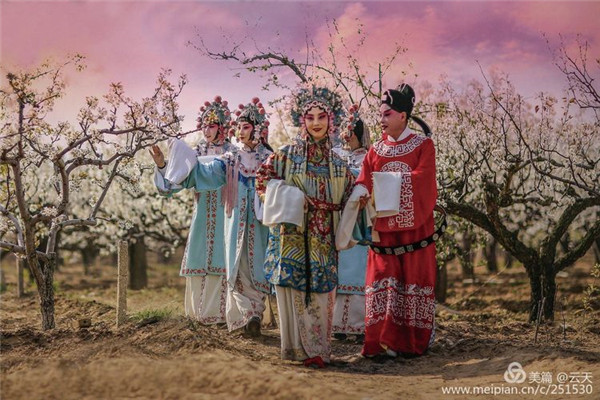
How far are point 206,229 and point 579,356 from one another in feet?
14.6

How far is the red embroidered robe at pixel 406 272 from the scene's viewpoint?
6.51m

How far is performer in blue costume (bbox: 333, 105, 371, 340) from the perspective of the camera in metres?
7.82

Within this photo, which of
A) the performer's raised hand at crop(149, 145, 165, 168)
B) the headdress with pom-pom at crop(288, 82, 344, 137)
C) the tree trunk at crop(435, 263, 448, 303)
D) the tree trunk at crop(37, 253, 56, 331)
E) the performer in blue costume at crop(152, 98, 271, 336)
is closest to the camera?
the headdress with pom-pom at crop(288, 82, 344, 137)

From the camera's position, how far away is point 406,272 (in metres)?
6.59

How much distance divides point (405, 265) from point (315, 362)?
4.13ft

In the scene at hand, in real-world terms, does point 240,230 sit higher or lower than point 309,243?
higher

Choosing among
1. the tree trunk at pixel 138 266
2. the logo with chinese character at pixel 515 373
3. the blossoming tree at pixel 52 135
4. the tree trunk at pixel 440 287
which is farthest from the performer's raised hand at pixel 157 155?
the tree trunk at pixel 138 266

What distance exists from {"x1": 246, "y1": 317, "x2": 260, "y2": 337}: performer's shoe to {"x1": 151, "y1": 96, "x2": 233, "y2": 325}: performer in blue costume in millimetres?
701

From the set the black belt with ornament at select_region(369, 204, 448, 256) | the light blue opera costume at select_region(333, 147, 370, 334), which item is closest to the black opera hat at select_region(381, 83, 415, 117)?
the light blue opera costume at select_region(333, 147, 370, 334)

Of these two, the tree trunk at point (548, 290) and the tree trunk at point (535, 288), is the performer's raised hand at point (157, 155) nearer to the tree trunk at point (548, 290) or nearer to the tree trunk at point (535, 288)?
the tree trunk at point (535, 288)

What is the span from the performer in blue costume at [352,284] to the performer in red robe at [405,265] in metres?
1.04

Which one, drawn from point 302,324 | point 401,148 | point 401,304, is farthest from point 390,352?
point 401,148

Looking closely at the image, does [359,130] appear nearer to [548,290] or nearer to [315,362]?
[315,362]

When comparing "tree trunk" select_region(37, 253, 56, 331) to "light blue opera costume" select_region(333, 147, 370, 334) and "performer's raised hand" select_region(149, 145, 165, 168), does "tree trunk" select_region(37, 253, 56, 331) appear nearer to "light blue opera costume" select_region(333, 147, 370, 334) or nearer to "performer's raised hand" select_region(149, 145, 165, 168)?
"performer's raised hand" select_region(149, 145, 165, 168)
